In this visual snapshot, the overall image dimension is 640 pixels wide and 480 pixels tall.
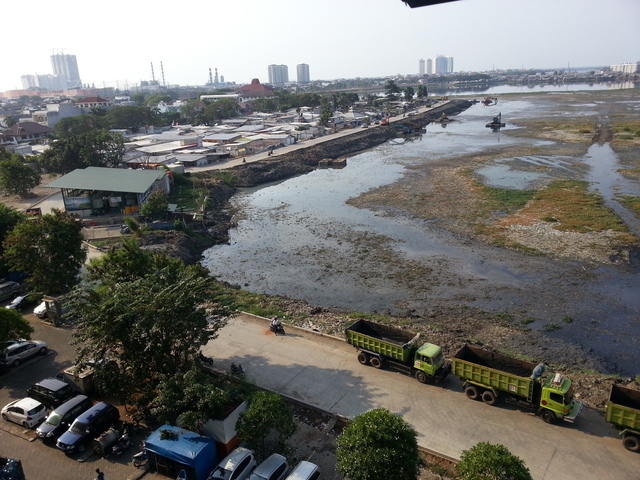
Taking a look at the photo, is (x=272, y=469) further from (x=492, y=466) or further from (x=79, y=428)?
(x=79, y=428)

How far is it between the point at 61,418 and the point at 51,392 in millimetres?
1280

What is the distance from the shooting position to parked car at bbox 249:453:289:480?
9.05m

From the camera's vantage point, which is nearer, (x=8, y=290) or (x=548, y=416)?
(x=548, y=416)

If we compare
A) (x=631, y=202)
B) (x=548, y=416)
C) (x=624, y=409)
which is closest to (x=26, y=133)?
(x=631, y=202)

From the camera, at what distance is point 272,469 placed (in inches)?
362

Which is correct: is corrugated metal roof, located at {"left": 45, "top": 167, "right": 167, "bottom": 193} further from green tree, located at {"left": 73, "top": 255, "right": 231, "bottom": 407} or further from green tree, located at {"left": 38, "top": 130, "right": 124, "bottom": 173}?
green tree, located at {"left": 73, "top": 255, "right": 231, "bottom": 407}

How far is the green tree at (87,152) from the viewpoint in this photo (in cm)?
4181

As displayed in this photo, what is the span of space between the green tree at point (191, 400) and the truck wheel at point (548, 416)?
7318 mm

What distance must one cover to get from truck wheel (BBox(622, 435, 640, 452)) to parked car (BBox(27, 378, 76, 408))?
45.1 feet

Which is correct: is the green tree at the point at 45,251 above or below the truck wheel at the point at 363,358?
above

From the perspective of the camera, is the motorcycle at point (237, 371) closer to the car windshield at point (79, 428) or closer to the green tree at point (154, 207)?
the car windshield at point (79, 428)

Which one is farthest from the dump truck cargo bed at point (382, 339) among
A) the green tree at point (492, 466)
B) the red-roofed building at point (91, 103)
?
the red-roofed building at point (91, 103)

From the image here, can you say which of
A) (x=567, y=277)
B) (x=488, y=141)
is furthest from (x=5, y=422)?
(x=488, y=141)

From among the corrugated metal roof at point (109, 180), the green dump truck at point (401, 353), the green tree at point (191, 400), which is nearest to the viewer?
the green tree at point (191, 400)
